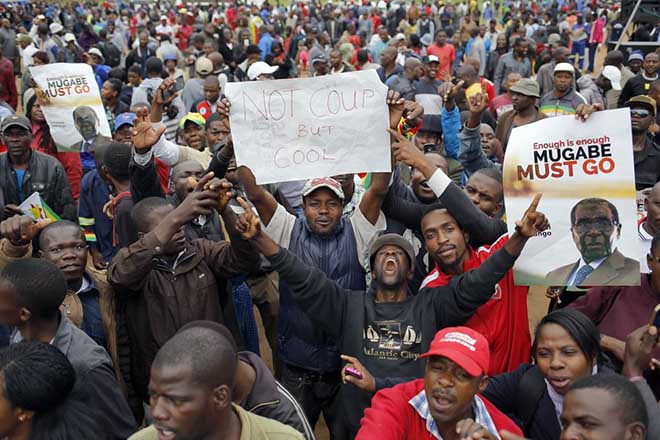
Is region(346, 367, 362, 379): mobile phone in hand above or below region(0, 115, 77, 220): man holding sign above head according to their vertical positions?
below

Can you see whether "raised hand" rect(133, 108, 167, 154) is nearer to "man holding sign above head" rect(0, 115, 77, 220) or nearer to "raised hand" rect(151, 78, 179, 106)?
"raised hand" rect(151, 78, 179, 106)

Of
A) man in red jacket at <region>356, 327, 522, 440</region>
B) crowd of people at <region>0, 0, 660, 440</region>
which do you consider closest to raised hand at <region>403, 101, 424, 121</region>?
crowd of people at <region>0, 0, 660, 440</region>

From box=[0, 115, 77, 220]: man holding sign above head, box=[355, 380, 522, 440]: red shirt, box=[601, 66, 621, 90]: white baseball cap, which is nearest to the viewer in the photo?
box=[355, 380, 522, 440]: red shirt

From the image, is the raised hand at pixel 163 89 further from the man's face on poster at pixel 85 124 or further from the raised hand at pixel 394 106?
the raised hand at pixel 394 106

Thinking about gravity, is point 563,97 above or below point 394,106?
below

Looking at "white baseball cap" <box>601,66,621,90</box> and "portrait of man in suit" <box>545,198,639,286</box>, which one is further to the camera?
"white baseball cap" <box>601,66,621,90</box>

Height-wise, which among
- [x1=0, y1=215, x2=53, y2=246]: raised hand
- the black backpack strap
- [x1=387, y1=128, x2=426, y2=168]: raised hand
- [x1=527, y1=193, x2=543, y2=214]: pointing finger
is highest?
[x1=387, y1=128, x2=426, y2=168]: raised hand

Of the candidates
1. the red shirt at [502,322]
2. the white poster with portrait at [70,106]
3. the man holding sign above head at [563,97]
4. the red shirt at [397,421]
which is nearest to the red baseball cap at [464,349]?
the red shirt at [397,421]

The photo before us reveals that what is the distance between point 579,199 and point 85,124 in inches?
164

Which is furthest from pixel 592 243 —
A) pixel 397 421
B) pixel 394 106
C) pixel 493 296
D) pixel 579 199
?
pixel 397 421

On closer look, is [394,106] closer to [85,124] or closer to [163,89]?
[163,89]

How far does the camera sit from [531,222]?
324 cm

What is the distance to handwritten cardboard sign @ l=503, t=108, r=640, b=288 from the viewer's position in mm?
3490

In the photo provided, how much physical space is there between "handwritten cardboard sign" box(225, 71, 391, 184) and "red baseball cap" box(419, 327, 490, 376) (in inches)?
55.2
